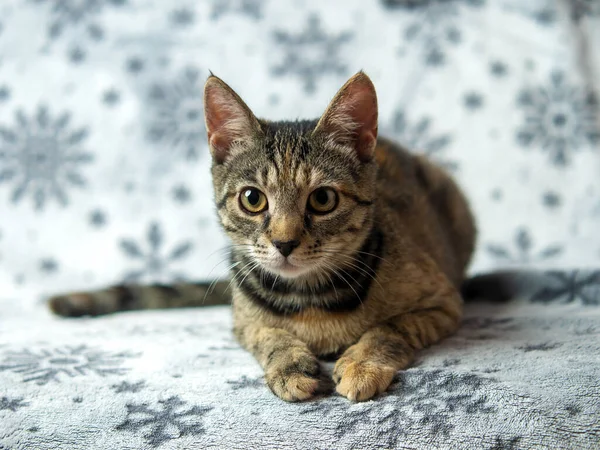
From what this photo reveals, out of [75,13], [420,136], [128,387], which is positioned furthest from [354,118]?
[75,13]

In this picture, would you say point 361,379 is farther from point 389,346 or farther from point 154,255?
point 154,255

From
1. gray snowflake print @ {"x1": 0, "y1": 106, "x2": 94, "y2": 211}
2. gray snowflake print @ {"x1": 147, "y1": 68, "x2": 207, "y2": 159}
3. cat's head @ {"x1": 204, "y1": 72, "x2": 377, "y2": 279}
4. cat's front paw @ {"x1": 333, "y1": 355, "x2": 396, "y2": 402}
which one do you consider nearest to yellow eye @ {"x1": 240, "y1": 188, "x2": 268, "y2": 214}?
cat's head @ {"x1": 204, "y1": 72, "x2": 377, "y2": 279}

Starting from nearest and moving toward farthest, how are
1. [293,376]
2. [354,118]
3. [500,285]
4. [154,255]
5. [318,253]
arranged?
[293,376]
[318,253]
[354,118]
[500,285]
[154,255]

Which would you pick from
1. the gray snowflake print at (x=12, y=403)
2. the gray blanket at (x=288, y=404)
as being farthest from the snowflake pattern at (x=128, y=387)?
the gray snowflake print at (x=12, y=403)

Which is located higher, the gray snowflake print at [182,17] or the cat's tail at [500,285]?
the gray snowflake print at [182,17]

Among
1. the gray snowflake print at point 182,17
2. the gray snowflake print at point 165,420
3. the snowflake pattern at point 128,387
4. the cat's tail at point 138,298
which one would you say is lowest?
the cat's tail at point 138,298

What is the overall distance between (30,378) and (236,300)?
0.50 metres

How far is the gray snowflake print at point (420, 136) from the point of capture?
2516mm

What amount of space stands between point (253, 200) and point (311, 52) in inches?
54.1

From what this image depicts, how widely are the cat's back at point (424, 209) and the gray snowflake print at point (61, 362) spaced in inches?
28.4

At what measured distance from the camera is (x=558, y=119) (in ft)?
8.13

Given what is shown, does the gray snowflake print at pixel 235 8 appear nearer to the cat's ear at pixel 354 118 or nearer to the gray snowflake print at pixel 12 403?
the cat's ear at pixel 354 118

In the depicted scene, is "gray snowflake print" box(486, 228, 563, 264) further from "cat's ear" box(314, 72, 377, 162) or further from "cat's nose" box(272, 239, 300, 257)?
"cat's nose" box(272, 239, 300, 257)

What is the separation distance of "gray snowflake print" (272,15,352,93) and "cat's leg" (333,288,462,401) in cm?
126
